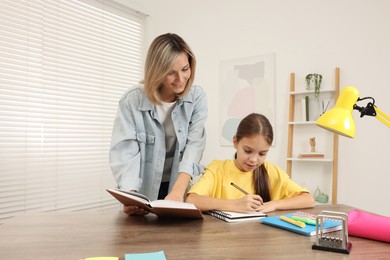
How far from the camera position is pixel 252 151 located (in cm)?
151

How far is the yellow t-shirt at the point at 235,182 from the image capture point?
1.50 m

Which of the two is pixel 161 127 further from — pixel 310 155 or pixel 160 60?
pixel 310 155

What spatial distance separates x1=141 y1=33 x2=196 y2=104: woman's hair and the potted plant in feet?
5.35

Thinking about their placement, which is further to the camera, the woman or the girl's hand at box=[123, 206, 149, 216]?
the woman

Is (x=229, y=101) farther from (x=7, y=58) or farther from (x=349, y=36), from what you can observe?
(x=7, y=58)

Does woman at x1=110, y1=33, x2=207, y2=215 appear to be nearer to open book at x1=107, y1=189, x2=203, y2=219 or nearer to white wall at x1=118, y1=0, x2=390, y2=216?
open book at x1=107, y1=189, x2=203, y2=219

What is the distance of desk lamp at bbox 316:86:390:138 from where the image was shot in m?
0.84

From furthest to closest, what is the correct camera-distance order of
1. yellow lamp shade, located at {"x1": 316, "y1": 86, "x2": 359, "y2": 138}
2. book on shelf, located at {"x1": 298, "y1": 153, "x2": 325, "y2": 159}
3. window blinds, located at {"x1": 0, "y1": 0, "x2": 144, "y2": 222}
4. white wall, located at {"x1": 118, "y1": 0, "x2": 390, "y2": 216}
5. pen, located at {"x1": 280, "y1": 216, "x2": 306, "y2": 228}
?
1. book on shelf, located at {"x1": 298, "y1": 153, "x2": 325, "y2": 159}
2. white wall, located at {"x1": 118, "y1": 0, "x2": 390, "y2": 216}
3. window blinds, located at {"x1": 0, "y1": 0, "x2": 144, "y2": 222}
4. pen, located at {"x1": 280, "y1": 216, "x2": 306, "y2": 228}
5. yellow lamp shade, located at {"x1": 316, "y1": 86, "x2": 359, "y2": 138}

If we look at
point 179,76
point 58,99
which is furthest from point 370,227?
point 58,99

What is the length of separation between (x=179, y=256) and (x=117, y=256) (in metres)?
0.14

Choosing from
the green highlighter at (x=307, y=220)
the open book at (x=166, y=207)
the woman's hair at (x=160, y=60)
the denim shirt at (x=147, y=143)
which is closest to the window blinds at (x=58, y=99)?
the denim shirt at (x=147, y=143)

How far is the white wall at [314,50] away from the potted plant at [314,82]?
9 centimetres

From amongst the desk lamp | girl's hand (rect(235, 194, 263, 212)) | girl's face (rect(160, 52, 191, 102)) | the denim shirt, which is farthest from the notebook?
girl's face (rect(160, 52, 191, 102))

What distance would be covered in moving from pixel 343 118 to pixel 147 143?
95 cm
